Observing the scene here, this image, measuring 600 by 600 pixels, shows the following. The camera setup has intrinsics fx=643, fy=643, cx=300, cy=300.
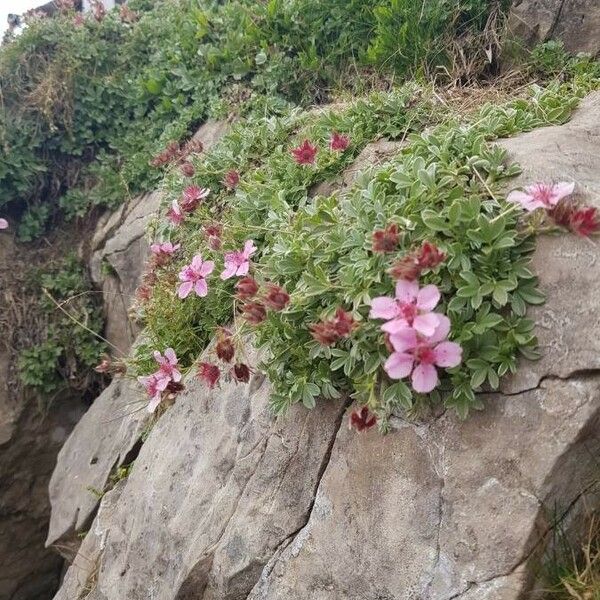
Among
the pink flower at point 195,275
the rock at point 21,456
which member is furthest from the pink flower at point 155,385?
the rock at point 21,456

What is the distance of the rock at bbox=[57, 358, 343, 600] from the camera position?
7.45 feet

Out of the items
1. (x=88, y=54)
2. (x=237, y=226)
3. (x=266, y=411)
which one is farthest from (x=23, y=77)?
(x=266, y=411)

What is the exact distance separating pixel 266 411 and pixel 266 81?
2719 mm

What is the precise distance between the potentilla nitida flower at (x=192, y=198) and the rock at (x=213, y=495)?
0.90 m

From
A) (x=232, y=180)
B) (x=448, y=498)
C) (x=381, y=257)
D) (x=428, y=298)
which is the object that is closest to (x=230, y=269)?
(x=381, y=257)

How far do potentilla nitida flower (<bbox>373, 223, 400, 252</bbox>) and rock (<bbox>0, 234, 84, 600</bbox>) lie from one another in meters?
3.81

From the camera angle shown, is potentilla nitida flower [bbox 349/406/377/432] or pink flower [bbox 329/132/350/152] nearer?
potentilla nitida flower [bbox 349/406/377/432]

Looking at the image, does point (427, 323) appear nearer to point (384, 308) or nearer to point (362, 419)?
point (384, 308)

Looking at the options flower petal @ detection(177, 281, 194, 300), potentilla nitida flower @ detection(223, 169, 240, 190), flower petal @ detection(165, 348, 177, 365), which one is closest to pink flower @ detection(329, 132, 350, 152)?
potentilla nitida flower @ detection(223, 169, 240, 190)

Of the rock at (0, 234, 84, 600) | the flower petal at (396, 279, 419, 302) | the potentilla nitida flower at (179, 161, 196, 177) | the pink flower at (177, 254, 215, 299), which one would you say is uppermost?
the flower petal at (396, 279, 419, 302)

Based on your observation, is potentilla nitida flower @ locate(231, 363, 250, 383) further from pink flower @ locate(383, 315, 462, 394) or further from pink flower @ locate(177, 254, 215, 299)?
pink flower @ locate(383, 315, 462, 394)

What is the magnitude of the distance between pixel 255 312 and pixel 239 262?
17.4 inches

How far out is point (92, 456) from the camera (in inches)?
153

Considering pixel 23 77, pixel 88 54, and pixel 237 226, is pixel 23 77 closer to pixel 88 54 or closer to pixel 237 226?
→ pixel 88 54
